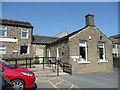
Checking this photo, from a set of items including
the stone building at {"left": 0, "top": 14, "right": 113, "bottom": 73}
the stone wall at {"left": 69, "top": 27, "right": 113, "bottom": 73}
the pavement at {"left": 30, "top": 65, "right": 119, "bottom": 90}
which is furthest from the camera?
the stone building at {"left": 0, "top": 14, "right": 113, "bottom": 73}

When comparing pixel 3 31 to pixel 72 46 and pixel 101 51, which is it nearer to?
pixel 72 46

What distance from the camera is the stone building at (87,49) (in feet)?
59.6

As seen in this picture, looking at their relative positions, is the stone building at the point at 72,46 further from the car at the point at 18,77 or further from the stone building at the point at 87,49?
the car at the point at 18,77

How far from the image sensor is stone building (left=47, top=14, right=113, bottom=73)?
59.6 ft

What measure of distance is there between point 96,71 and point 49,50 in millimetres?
7738

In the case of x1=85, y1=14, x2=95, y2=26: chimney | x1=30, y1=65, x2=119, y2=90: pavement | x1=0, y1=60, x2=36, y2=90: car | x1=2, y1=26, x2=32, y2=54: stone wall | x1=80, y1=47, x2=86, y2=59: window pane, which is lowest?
x1=30, y1=65, x2=119, y2=90: pavement

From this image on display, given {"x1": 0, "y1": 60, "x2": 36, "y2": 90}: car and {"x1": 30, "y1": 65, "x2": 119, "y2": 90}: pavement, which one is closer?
{"x1": 0, "y1": 60, "x2": 36, "y2": 90}: car

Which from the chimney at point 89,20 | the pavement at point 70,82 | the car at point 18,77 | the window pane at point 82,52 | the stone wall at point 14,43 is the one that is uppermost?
the chimney at point 89,20

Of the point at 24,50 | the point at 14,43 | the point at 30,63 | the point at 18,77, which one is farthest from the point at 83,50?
the point at 18,77

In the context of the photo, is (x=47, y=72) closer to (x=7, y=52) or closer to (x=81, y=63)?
Result: (x=81, y=63)

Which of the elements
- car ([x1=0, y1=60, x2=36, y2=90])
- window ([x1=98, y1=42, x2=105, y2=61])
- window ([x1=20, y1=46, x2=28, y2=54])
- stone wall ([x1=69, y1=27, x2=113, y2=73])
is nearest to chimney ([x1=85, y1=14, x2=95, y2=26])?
stone wall ([x1=69, y1=27, x2=113, y2=73])

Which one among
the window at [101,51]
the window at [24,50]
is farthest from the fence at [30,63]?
the window at [101,51]

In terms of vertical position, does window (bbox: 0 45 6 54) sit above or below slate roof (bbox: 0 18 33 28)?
below

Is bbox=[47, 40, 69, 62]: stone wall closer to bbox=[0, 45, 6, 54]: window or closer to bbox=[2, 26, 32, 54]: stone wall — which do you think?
bbox=[2, 26, 32, 54]: stone wall
